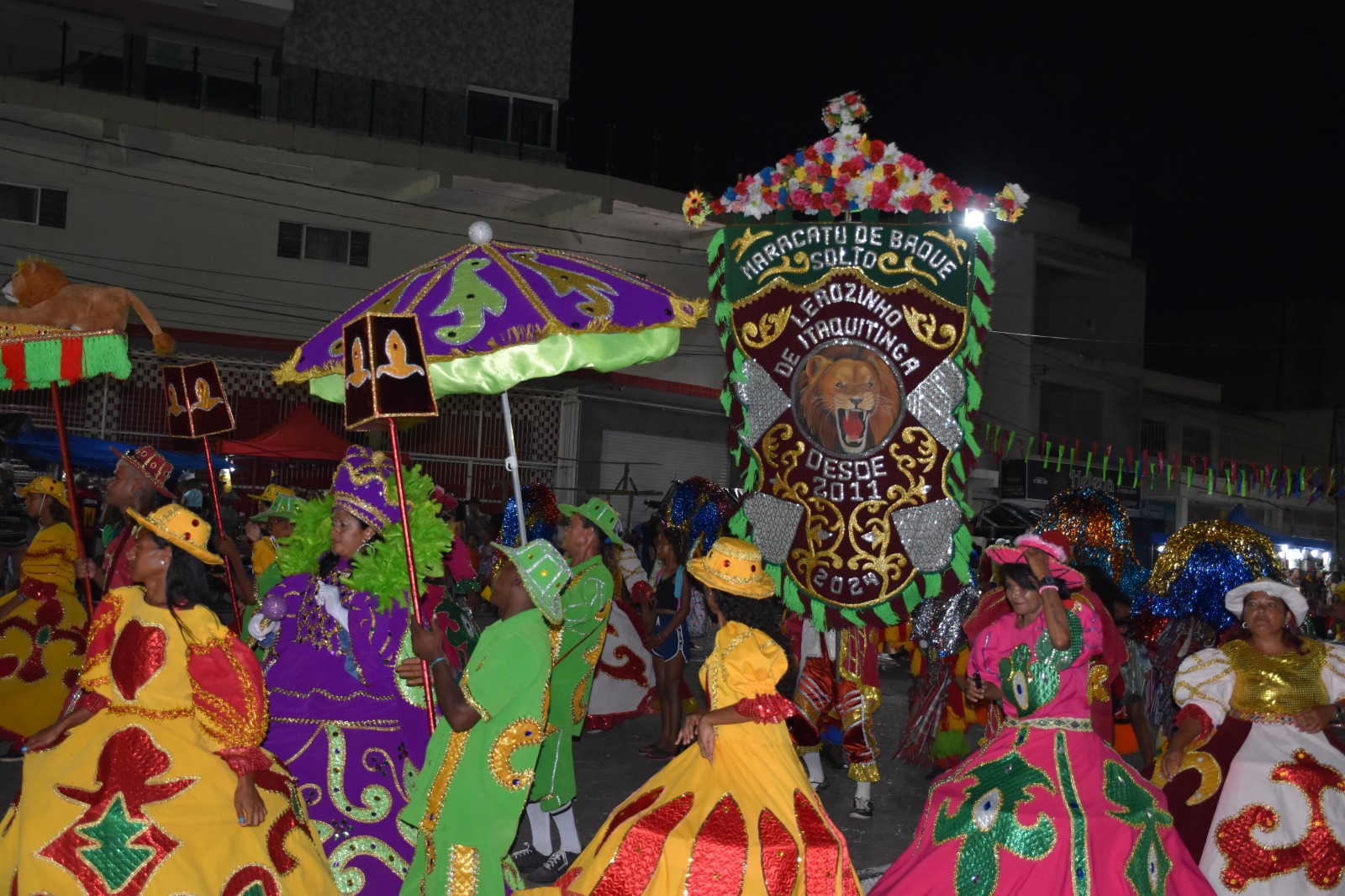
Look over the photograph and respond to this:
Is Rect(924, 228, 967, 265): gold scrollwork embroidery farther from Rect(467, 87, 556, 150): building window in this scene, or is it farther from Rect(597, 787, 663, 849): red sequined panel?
Rect(467, 87, 556, 150): building window

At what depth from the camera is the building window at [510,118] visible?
81.3 feet

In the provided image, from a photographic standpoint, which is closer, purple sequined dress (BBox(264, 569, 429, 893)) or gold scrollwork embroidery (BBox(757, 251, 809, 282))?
purple sequined dress (BBox(264, 569, 429, 893))

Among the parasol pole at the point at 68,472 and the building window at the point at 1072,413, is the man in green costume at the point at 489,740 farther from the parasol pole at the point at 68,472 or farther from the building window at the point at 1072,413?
the building window at the point at 1072,413

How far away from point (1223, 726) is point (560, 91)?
71.3ft

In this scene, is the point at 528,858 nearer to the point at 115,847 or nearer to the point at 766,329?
the point at 115,847

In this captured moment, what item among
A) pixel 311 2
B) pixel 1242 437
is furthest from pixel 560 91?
pixel 1242 437

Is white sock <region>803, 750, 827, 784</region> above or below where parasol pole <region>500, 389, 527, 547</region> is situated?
below

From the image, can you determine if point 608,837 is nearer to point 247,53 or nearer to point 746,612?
point 746,612

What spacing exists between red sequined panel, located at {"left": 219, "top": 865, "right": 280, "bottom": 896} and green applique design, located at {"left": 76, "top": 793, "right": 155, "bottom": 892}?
287 millimetres

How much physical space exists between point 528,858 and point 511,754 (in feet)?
8.21

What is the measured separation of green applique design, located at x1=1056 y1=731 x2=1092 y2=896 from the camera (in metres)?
5.04

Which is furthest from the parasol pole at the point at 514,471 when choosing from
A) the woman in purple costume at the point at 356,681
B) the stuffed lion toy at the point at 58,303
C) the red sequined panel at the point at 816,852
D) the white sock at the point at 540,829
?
the stuffed lion toy at the point at 58,303

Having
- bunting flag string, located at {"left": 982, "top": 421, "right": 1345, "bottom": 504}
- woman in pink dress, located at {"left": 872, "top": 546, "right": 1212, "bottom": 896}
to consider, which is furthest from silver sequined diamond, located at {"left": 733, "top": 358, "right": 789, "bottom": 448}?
bunting flag string, located at {"left": 982, "top": 421, "right": 1345, "bottom": 504}

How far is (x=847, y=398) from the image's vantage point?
8.02m
